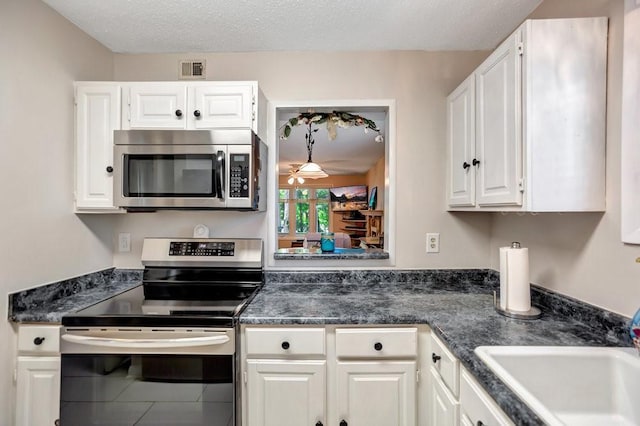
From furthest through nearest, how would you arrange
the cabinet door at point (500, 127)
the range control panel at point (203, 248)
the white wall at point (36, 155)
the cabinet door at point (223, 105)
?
the range control panel at point (203, 248) < the cabinet door at point (223, 105) < the white wall at point (36, 155) < the cabinet door at point (500, 127)

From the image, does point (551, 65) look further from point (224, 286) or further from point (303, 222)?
point (303, 222)

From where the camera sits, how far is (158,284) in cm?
196

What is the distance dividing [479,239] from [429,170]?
0.54 meters

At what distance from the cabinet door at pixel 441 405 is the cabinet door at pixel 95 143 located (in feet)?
6.08

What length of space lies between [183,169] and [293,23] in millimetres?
980

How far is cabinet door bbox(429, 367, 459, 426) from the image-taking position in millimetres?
1185

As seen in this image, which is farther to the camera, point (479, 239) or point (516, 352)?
point (479, 239)

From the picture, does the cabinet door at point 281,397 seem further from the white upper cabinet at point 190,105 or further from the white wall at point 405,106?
the white upper cabinet at point 190,105

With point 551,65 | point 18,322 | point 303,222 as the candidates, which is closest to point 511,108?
point 551,65

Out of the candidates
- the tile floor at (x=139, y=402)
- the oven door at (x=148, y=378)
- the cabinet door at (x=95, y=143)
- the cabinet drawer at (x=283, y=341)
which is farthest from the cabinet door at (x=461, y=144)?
the cabinet door at (x=95, y=143)

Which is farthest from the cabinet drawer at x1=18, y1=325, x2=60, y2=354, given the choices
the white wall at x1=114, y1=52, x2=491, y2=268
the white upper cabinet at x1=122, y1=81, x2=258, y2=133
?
the white upper cabinet at x1=122, y1=81, x2=258, y2=133

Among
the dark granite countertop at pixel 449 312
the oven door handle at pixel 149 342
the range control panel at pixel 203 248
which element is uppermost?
the range control panel at pixel 203 248

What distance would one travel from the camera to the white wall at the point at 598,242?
45.5 inches

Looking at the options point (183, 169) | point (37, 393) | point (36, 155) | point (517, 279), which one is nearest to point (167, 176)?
point (183, 169)
